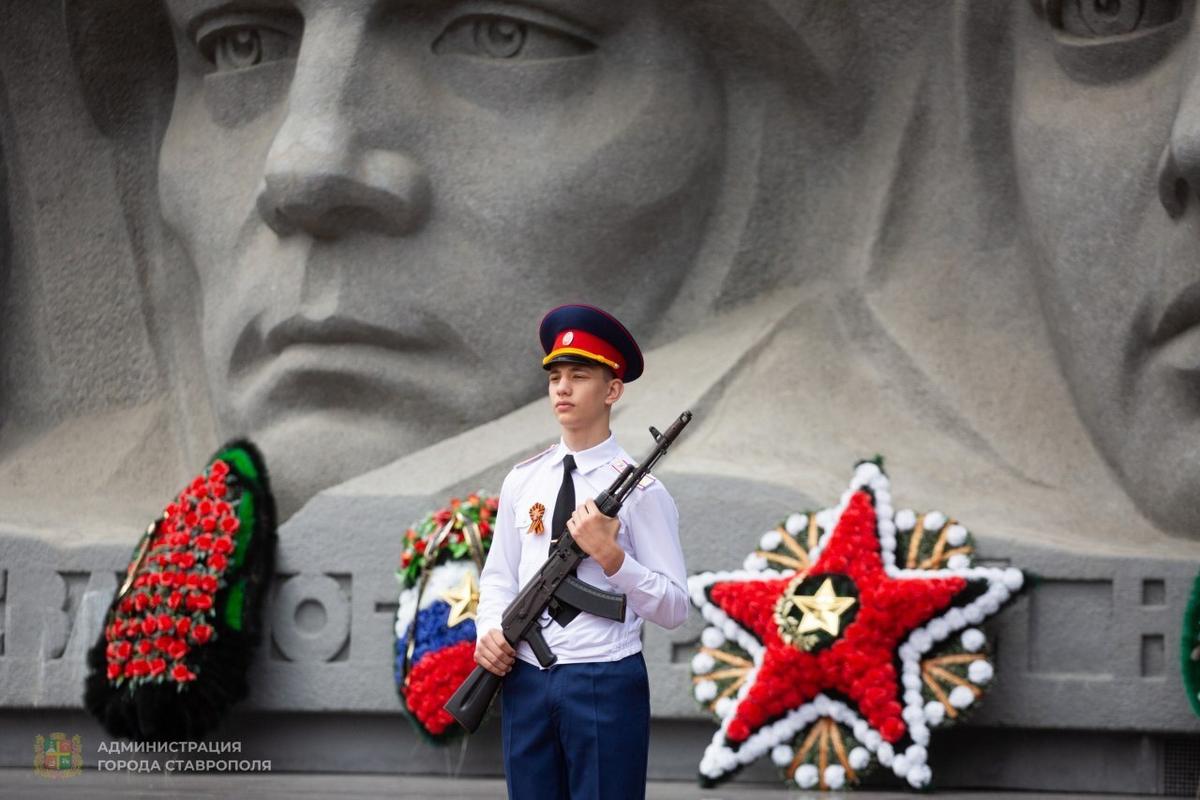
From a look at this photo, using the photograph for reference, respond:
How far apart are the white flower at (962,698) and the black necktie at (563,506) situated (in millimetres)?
3757

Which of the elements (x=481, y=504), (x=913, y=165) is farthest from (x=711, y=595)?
(x=913, y=165)

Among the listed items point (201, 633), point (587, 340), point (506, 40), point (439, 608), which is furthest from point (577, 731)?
point (506, 40)

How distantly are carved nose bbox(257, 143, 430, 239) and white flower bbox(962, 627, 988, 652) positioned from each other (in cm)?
334

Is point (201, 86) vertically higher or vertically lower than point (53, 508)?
higher

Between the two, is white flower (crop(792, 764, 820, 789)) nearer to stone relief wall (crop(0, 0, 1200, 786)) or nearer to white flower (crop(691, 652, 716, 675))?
white flower (crop(691, 652, 716, 675))

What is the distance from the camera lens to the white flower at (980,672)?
7633mm

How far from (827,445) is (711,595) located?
1073 millimetres

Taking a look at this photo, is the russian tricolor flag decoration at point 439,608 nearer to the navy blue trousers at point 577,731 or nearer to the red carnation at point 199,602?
the red carnation at point 199,602

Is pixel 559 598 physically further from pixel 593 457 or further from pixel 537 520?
pixel 593 457

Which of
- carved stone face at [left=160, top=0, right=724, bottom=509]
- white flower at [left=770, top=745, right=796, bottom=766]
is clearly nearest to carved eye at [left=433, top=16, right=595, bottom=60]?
carved stone face at [left=160, top=0, right=724, bottom=509]

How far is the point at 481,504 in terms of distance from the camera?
8.56 metres

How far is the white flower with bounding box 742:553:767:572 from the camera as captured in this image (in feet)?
26.5

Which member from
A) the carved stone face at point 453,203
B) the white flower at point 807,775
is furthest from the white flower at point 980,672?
the carved stone face at point 453,203

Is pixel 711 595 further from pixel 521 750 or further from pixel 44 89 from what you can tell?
pixel 44 89
